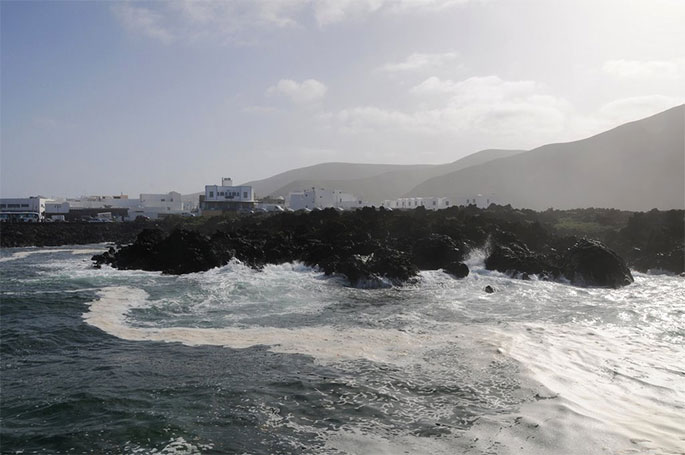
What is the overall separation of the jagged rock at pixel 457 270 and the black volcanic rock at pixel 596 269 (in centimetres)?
561

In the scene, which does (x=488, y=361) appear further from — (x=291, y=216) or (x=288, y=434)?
(x=291, y=216)

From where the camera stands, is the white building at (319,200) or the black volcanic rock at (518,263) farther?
the white building at (319,200)

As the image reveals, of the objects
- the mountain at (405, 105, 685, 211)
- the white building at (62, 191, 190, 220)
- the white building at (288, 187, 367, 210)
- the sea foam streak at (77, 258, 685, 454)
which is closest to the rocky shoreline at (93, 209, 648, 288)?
the sea foam streak at (77, 258, 685, 454)

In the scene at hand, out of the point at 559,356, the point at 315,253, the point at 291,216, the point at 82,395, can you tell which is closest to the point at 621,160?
→ the point at 291,216

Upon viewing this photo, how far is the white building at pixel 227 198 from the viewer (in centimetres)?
9956

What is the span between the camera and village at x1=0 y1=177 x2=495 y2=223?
97.8 m

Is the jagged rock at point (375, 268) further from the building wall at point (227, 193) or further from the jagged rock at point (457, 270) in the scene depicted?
the building wall at point (227, 193)

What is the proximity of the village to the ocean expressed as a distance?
75.6m

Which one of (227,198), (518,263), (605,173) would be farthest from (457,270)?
(605,173)

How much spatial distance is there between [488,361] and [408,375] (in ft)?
7.73

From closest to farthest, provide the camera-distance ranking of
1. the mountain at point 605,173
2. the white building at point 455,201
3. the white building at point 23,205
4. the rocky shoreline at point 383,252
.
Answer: the rocky shoreline at point 383,252, the white building at point 455,201, the white building at point 23,205, the mountain at point 605,173

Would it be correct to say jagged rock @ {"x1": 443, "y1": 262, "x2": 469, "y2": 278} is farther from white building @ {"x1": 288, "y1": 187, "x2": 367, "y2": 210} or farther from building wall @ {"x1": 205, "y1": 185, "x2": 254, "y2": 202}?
building wall @ {"x1": 205, "y1": 185, "x2": 254, "y2": 202}

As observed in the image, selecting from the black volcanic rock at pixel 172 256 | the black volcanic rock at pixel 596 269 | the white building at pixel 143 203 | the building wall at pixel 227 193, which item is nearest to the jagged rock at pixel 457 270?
the black volcanic rock at pixel 596 269

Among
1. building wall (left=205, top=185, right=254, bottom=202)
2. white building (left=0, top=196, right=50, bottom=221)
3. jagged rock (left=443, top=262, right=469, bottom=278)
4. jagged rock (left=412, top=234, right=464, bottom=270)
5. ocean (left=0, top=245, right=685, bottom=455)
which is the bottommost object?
ocean (left=0, top=245, right=685, bottom=455)
